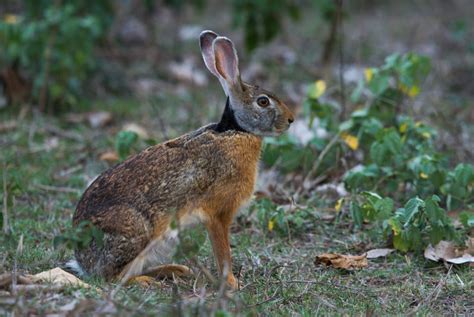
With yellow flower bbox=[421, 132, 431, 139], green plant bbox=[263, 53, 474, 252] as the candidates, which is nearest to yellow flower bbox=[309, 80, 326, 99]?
green plant bbox=[263, 53, 474, 252]

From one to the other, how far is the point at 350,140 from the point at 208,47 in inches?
77.5

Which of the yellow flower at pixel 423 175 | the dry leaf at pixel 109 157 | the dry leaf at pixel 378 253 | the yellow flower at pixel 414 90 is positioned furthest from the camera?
the dry leaf at pixel 109 157

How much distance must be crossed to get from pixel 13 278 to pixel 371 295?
2064 millimetres

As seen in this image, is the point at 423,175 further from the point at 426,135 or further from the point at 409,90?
the point at 409,90

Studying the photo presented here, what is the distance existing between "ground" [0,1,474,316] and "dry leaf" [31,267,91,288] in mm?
145

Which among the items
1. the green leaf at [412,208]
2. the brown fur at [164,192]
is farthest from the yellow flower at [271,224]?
the green leaf at [412,208]

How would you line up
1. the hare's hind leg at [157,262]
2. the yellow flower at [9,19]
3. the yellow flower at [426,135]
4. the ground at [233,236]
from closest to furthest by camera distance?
the ground at [233,236] → the hare's hind leg at [157,262] → the yellow flower at [426,135] → the yellow flower at [9,19]

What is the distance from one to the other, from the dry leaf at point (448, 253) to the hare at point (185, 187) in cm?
128

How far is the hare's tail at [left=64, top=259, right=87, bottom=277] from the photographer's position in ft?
17.6

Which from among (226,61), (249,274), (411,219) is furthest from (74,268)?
(411,219)

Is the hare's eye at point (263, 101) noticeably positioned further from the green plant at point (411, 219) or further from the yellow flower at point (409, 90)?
the yellow flower at point (409, 90)

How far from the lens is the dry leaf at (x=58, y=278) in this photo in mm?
4738

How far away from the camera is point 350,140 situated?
7426 millimetres

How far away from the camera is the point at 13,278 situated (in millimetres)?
4492
